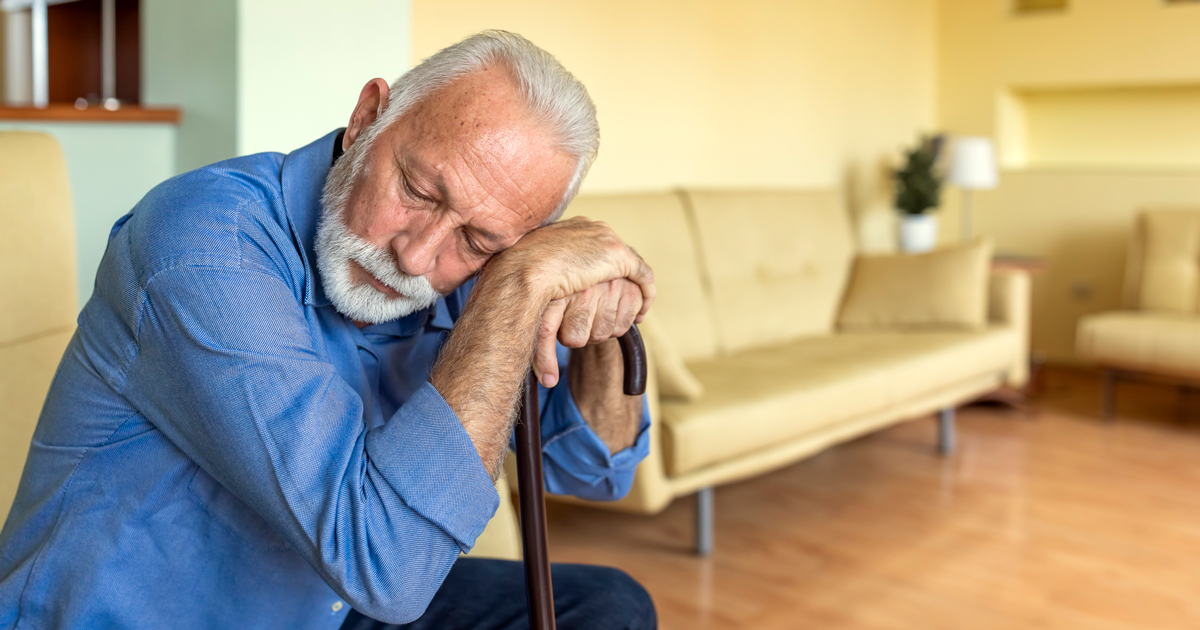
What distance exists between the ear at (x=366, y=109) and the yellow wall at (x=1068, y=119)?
16.3 feet

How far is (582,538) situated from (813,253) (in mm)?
1755

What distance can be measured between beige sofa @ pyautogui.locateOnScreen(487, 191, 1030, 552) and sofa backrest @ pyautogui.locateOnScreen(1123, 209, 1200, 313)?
0.90 m

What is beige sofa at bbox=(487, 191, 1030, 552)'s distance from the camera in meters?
2.62

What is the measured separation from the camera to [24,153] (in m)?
1.28

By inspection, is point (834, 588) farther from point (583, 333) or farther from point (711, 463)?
point (583, 333)

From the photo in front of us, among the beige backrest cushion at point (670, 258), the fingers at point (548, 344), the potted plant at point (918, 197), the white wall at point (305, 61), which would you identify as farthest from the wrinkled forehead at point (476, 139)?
the potted plant at point (918, 197)

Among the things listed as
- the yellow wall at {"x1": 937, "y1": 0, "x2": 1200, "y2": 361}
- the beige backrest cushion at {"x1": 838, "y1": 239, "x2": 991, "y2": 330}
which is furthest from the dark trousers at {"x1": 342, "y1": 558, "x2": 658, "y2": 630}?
the yellow wall at {"x1": 937, "y1": 0, "x2": 1200, "y2": 361}

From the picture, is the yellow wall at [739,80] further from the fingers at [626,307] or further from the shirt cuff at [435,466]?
the shirt cuff at [435,466]

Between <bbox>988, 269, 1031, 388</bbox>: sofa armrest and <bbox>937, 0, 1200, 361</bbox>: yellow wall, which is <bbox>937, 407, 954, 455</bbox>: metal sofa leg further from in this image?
<bbox>937, 0, 1200, 361</bbox>: yellow wall

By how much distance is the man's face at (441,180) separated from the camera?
1.01 m

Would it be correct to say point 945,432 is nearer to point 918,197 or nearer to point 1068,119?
point 918,197

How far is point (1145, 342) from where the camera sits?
4047 mm

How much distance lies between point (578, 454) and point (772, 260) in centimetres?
269

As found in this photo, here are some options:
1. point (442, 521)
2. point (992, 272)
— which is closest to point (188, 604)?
point (442, 521)
